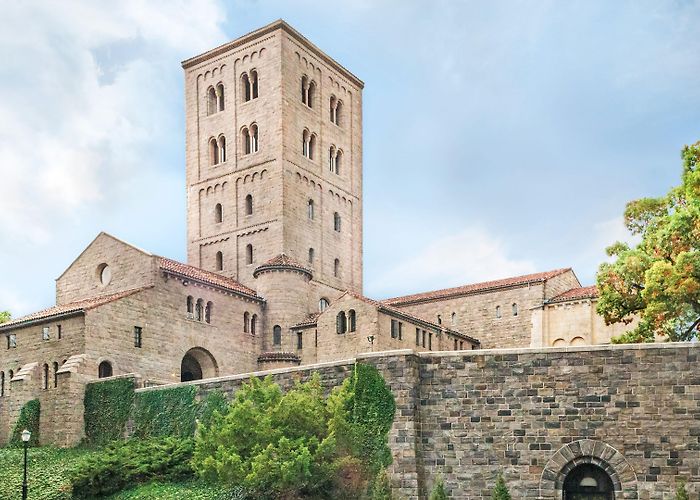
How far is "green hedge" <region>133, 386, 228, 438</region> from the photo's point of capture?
3822 centimetres

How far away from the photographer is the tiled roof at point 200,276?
52.0m

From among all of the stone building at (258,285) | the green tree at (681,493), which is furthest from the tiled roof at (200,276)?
the green tree at (681,493)

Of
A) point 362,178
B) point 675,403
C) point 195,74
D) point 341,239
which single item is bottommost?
point 675,403

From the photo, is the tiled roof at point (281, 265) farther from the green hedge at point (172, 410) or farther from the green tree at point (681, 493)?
the green tree at point (681, 493)

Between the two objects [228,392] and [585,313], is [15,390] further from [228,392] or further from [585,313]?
[585,313]

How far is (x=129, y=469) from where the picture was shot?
117 feet

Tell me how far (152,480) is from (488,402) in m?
12.7

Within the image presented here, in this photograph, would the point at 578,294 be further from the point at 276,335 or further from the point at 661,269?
the point at 661,269

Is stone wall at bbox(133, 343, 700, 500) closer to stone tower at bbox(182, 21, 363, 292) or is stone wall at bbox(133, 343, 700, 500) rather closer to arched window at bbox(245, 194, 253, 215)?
stone tower at bbox(182, 21, 363, 292)

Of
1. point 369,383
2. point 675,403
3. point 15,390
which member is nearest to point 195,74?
point 15,390

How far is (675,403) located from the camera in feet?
97.7

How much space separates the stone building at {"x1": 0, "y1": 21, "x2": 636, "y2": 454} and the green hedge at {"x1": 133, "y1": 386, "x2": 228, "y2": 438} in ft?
14.4

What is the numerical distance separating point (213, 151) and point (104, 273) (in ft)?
60.1

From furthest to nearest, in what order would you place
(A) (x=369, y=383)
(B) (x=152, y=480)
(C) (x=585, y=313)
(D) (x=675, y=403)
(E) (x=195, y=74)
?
1. (E) (x=195, y=74)
2. (C) (x=585, y=313)
3. (B) (x=152, y=480)
4. (A) (x=369, y=383)
5. (D) (x=675, y=403)
